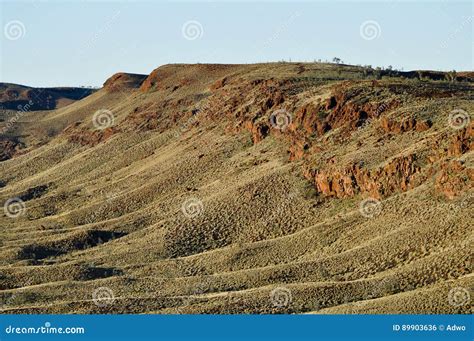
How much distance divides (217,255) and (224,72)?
209ft

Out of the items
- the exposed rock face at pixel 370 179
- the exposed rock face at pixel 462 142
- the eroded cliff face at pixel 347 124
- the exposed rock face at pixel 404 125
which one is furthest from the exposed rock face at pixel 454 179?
the exposed rock face at pixel 404 125

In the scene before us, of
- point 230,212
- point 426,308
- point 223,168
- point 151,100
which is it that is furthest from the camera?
point 151,100

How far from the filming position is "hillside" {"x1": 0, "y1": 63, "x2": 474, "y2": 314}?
55.8 m

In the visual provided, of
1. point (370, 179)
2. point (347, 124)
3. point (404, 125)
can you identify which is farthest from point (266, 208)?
point (404, 125)

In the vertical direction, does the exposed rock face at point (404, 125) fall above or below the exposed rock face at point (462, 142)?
above

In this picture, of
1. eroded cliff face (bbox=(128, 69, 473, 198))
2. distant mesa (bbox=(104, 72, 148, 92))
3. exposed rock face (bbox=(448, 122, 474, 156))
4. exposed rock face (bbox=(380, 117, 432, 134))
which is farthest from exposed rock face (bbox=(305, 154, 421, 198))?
distant mesa (bbox=(104, 72, 148, 92))

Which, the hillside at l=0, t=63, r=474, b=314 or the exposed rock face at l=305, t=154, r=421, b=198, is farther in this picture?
the exposed rock face at l=305, t=154, r=421, b=198

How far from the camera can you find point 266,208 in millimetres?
75312

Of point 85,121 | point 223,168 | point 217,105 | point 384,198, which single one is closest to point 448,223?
point 384,198

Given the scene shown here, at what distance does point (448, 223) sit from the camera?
191 ft

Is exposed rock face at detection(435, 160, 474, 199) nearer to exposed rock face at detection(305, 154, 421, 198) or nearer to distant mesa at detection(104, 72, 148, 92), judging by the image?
exposed rock face at detection(305, 154, 421, 198)

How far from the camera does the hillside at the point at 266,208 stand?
55844 mm

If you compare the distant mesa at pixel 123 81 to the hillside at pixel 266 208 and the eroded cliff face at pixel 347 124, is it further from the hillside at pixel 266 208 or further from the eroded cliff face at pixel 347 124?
the hillside at pixel 266 208

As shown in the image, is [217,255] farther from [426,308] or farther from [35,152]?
[35,152]
